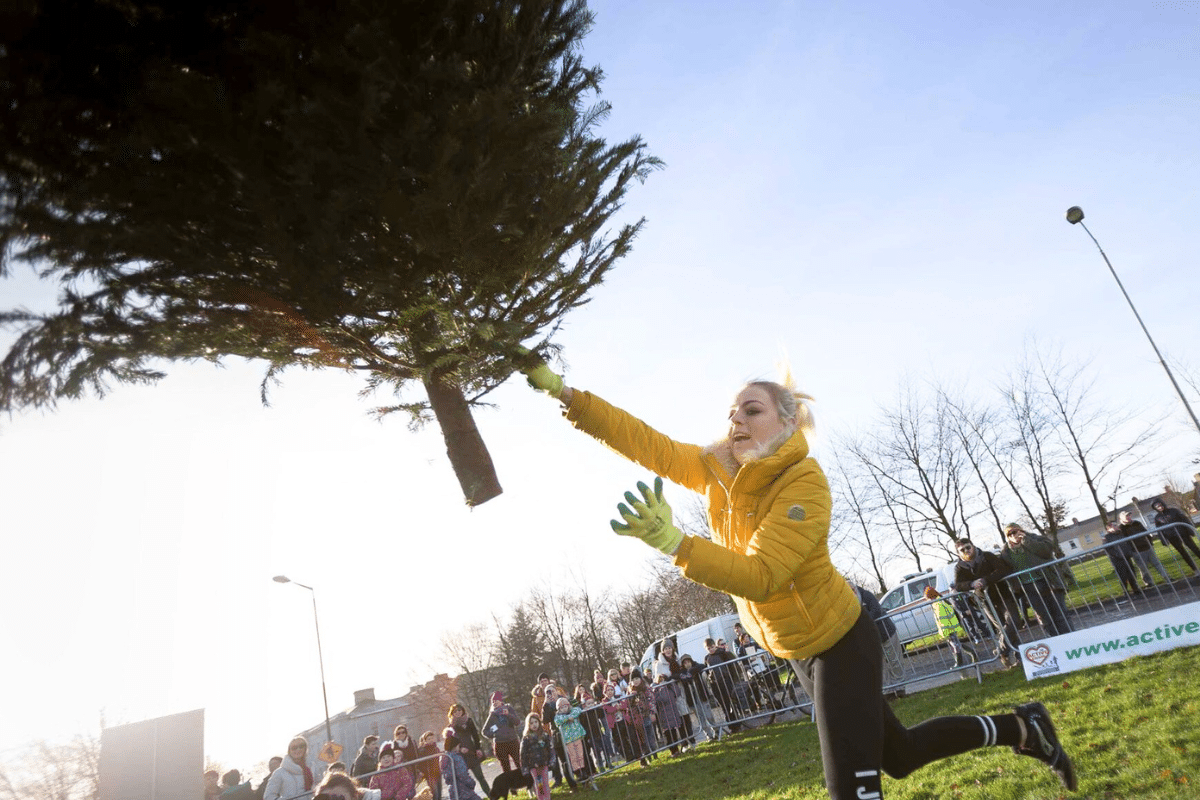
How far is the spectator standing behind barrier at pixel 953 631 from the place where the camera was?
32.2 feet

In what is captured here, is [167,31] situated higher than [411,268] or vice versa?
[167,31]

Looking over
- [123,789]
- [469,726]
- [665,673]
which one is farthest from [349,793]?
[123,789]

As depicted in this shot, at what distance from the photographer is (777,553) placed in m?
2.63

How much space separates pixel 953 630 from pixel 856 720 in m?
8.56

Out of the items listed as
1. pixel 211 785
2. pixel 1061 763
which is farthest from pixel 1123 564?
pixel 211 785

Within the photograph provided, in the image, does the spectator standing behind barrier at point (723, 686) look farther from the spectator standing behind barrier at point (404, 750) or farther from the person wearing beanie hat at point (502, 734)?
the spectator standing behind barrier at point (404, 750)

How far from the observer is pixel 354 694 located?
70375 mm

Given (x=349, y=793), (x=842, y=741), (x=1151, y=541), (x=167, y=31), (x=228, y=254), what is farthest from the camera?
(x=1151, y=541)

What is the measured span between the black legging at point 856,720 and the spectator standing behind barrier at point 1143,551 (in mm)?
6954

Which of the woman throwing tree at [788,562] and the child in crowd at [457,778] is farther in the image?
the child in crowd at [457,778]

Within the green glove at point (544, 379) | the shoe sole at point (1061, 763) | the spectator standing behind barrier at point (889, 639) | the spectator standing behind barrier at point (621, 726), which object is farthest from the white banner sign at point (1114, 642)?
the green glove at point (544, 379)

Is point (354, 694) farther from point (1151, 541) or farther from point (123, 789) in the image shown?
point (1151, 541)

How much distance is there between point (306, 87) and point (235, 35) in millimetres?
321

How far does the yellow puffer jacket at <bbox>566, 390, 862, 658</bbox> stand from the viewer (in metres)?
2.51
